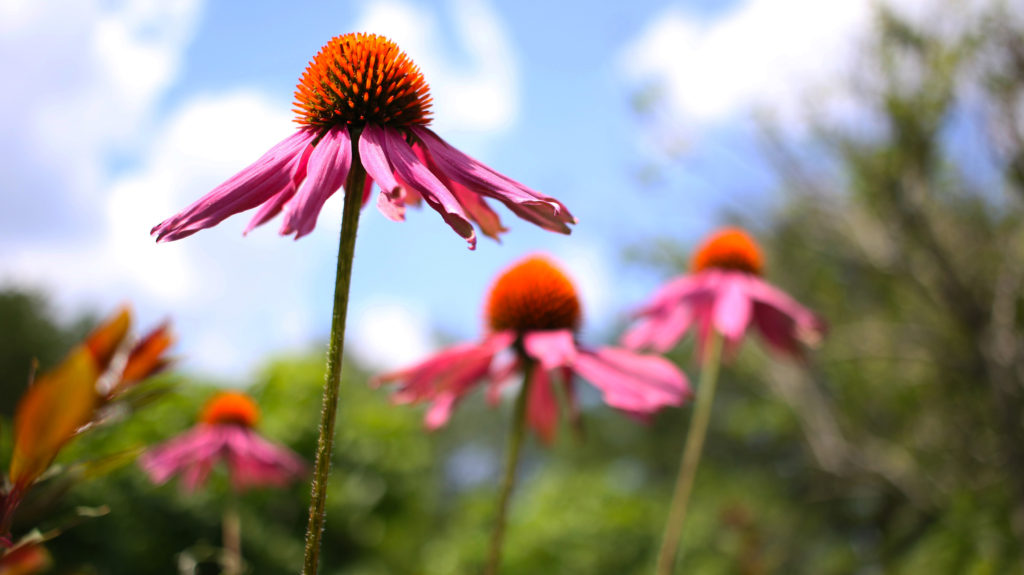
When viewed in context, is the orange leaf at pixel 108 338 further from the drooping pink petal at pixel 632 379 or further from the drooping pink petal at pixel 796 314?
the drooping pink petal at pixel 796 314

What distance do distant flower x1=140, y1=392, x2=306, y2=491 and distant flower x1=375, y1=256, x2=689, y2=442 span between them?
116 centimetres

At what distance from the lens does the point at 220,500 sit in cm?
368

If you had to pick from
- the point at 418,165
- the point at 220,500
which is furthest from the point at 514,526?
the point at 418,165

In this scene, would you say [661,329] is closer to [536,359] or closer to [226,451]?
[536,359]

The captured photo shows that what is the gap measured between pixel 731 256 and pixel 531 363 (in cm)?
116

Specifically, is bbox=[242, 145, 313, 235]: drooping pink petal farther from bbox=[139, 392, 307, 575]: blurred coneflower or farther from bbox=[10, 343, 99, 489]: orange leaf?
bbox=[139, 392, 307, 575]: blurred coneflower

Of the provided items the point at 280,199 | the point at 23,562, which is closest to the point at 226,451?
the point at 280,199

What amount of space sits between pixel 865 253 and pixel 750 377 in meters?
2.69

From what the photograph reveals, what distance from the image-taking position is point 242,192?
87 cm

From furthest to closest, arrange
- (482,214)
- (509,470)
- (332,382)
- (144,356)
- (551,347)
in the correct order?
(551,347)
(509,470)
(482,214)
(332,382)
(144,356)

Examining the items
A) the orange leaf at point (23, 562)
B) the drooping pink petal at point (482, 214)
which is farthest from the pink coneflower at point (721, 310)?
the orange leaf at point (23, 562)

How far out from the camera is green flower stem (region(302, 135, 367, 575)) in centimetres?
73

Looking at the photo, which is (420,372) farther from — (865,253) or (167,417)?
(865,253)

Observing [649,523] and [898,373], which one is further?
[898,373]
